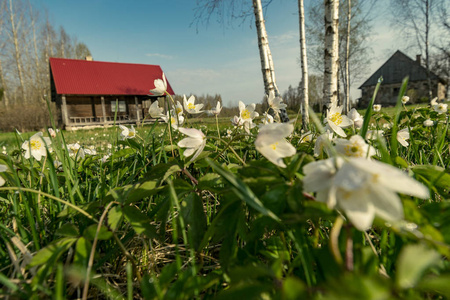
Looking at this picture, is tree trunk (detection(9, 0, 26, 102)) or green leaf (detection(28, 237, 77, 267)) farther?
tree trunk (detection(9, 0, 26, 102))

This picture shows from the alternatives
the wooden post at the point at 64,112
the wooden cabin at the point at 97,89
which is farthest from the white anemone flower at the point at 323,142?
the wooden post at the point at 64,112

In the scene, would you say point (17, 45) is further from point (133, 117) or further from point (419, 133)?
point (419, 133)

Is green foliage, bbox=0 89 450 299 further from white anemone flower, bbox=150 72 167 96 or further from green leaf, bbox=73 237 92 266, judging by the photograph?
white anemone flower, bbox=150 72 167 96

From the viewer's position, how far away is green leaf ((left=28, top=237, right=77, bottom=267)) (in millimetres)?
534

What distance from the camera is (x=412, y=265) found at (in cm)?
31

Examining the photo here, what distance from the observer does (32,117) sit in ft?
62.0

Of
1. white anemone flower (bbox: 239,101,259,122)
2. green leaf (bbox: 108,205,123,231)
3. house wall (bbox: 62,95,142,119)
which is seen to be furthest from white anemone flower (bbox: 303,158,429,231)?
house wall (bbox: 62,95,142,119)

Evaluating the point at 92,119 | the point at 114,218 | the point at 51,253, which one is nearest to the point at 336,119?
the point at 114,218

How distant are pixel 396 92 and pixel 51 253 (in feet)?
120

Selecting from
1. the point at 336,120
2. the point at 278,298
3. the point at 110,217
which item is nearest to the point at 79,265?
the point at 110,217

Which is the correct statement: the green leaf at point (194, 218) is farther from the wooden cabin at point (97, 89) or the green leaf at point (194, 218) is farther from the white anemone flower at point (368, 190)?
the wooden cabin at point (97, 89)

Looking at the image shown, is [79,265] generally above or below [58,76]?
below

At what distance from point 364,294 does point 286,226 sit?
0.33 meters

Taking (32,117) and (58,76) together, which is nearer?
(58,76)
